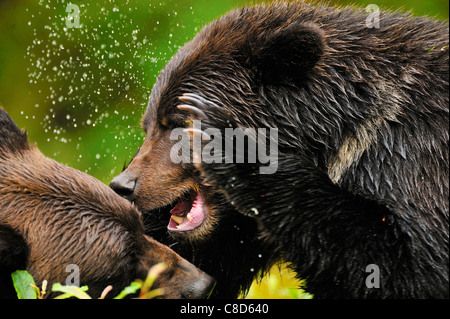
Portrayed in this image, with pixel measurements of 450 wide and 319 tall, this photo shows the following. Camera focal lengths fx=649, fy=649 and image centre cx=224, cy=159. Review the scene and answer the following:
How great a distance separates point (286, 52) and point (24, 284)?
1.89 meters

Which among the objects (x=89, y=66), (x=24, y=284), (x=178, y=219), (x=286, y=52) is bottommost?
(x=24, y=284)

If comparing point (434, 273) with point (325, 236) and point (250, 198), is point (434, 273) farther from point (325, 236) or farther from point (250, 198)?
point (250, 198)

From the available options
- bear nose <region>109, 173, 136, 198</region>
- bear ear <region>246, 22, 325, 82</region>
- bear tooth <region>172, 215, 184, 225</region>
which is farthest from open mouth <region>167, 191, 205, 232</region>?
bear ear <region>246, 22, 325, 82</region>

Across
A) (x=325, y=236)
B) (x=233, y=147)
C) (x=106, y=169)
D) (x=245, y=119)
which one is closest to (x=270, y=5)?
(x=245, y=119)

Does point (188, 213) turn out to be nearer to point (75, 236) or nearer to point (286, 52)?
point (75, 236)

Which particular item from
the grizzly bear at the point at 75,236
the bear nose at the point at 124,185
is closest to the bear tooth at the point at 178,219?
the bear nose at the point at 124,185

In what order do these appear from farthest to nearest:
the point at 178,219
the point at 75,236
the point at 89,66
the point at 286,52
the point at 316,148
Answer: the point at 89,66 < the point at 178,219 < the point at 316,148 < the point at 286,52 < the point at 75,236

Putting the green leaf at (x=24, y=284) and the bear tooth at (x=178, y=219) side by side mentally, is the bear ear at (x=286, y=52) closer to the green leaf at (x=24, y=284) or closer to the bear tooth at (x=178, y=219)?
the bear tooth at (x=178, y=219)

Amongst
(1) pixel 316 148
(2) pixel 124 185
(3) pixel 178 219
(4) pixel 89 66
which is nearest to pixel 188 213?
(3) pixel 178 219

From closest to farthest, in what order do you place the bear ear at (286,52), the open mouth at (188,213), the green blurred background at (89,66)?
1. the bear ear at (286,52)
2. the open mouth at (188,213)
3. the green blurred background at (89,66)

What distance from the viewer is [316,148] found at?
384 centimetres

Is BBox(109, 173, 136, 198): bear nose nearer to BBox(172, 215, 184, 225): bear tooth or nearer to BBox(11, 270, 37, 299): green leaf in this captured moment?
BBox(172, 215, 184, 225): bear tooth

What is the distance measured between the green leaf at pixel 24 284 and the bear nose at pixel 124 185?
954 millimetres

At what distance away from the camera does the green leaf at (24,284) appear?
290cm
